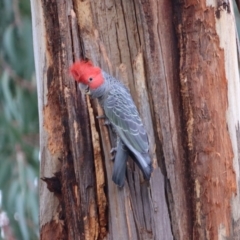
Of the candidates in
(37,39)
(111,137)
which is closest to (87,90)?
(111,137)

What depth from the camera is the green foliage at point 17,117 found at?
2.84 m

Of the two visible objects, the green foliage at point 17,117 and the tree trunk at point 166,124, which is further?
the green foliage at point 17,117

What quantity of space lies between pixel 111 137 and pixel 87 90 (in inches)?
4.4

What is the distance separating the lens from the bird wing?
1231 mm

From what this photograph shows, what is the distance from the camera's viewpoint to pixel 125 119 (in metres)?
1.25

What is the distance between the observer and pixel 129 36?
1326mm

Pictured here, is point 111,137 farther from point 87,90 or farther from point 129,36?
point 129,36

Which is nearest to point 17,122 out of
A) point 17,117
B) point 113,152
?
point 17,117

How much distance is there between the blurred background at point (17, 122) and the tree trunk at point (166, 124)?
152 cm

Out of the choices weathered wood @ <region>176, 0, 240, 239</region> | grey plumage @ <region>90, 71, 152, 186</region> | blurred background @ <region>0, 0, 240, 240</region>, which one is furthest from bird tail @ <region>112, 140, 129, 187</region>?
blurred background @ <region>0, 0, 240, 240</region>

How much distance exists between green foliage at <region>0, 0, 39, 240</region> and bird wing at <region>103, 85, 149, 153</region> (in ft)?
5.29

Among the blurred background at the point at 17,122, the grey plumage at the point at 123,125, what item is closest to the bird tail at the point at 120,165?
the grey plumage at the point at 123,125

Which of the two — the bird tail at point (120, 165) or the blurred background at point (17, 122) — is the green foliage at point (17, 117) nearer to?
the blurred background at point (17, 122)

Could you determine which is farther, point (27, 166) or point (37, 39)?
point (27, 166)
